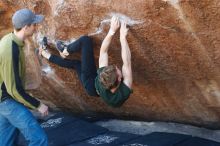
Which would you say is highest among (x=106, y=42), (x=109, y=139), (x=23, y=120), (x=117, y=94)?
(x=106, y=42)

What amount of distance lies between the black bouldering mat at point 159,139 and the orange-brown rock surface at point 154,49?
258 mm

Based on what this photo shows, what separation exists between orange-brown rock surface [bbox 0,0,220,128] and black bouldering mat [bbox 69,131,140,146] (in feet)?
1.09

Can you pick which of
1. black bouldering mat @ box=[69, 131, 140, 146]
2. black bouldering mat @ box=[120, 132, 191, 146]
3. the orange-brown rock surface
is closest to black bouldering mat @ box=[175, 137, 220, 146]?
black bouldering mat @ box=[120, 132, 191, 146]

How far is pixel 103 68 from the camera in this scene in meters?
4.29

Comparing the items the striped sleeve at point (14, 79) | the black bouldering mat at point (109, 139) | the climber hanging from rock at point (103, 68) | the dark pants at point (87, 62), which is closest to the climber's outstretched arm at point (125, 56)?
the climber hanging from rock at point (103, 68)

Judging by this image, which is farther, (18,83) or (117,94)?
(117,94)

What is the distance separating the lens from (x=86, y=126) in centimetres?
565

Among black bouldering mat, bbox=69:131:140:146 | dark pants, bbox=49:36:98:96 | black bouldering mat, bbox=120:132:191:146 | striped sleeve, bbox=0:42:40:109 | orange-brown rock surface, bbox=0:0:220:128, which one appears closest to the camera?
orange-brown rock surface, bbox=0:0:220:128

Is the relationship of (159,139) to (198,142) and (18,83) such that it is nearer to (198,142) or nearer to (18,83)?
(198,142)

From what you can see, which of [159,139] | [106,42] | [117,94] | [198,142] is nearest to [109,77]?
[117,94]

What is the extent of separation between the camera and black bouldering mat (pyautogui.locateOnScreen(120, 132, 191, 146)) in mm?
4816

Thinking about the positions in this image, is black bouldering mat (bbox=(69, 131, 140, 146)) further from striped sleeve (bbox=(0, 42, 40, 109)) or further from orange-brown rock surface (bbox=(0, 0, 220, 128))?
striped sleeve (bbox=(0, 42, 40, 109))

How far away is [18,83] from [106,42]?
0.88m

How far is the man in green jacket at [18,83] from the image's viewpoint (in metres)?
4.10
